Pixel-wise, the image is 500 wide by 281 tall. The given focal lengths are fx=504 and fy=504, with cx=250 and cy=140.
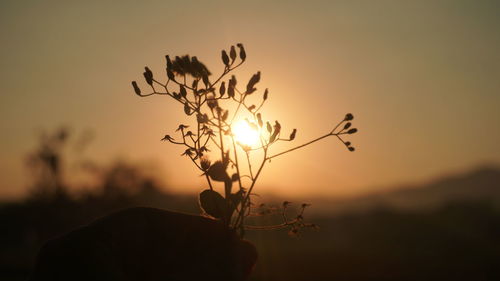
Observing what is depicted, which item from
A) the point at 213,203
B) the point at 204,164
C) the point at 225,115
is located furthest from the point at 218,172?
the point at 225,115

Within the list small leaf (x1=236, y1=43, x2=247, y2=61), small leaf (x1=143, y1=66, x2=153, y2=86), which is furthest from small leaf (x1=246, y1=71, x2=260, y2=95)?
small leaf (x1=143, y1=66, x2=153, y2=86)

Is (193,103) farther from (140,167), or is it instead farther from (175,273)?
(140,167)

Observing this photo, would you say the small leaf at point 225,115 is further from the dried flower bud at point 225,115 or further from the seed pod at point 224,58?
the seed pod at point 224,58

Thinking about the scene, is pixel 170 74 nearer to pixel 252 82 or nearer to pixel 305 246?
pixel 252 82

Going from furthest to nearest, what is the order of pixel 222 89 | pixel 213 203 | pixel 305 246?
pixel 305 246 < pixel 213 203 < pixel 222 89

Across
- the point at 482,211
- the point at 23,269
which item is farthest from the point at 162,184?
the point at 482,211

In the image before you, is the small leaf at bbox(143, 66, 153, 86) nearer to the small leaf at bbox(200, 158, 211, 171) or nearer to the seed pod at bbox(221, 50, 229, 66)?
the seed pod at bbox(221, 50, 229, 66)

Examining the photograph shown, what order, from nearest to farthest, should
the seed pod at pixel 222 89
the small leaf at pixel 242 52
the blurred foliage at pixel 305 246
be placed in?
the seed pod at pixel 222 89
the small leaf at pixel 242 52
the blurred foliage at pixel 305 246

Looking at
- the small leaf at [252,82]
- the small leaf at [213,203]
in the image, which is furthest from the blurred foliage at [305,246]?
the small leaf at [252,82]
